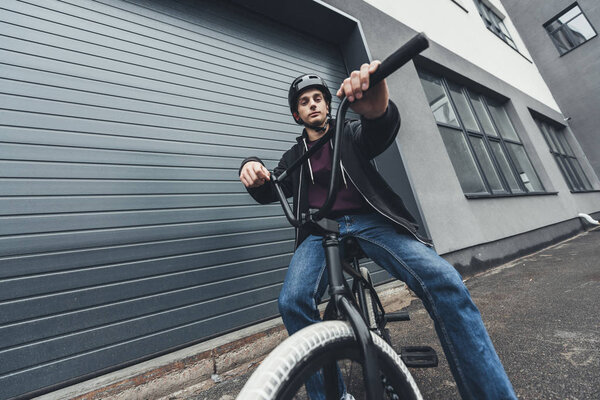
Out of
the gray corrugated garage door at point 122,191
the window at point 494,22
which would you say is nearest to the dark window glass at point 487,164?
the gray corrugated garage door at point 122,191

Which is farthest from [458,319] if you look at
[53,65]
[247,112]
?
[53,65]

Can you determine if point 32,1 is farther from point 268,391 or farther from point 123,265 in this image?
point 268,391

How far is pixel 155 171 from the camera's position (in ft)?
8.46

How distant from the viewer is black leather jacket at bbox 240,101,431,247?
1230 millimetres

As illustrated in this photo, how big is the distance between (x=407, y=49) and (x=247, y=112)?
9.65 feet

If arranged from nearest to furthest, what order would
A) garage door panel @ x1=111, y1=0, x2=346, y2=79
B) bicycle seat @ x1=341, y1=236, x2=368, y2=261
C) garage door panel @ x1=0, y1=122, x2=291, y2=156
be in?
bicycle seat @ x1=341, y1=236, x2=368, y2=261 → garage door panel @ x1=0, y1=122, x2=291, y2=156 → garage door panel @ x1=111, y1=0, x2=346, y2=79

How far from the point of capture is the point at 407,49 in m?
0.74

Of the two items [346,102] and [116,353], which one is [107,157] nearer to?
[116,353]

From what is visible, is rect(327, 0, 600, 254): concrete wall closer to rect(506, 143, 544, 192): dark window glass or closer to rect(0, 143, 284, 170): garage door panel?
rect(506, 143, 544, 192): dark window glass

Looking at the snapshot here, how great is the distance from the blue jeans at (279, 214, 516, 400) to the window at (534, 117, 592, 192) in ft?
35.3

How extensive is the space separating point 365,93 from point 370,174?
563 millimetres

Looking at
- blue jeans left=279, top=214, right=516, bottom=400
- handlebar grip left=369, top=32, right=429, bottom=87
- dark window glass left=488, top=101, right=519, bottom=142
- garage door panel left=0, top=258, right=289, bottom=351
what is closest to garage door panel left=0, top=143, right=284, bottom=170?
garage door panel left=0, top=258, right=289, bottom=351

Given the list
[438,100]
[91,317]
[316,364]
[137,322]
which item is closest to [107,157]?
[91,317]

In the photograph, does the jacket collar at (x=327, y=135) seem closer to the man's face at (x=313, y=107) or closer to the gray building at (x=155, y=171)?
the man's face at (x=313, y=107)
